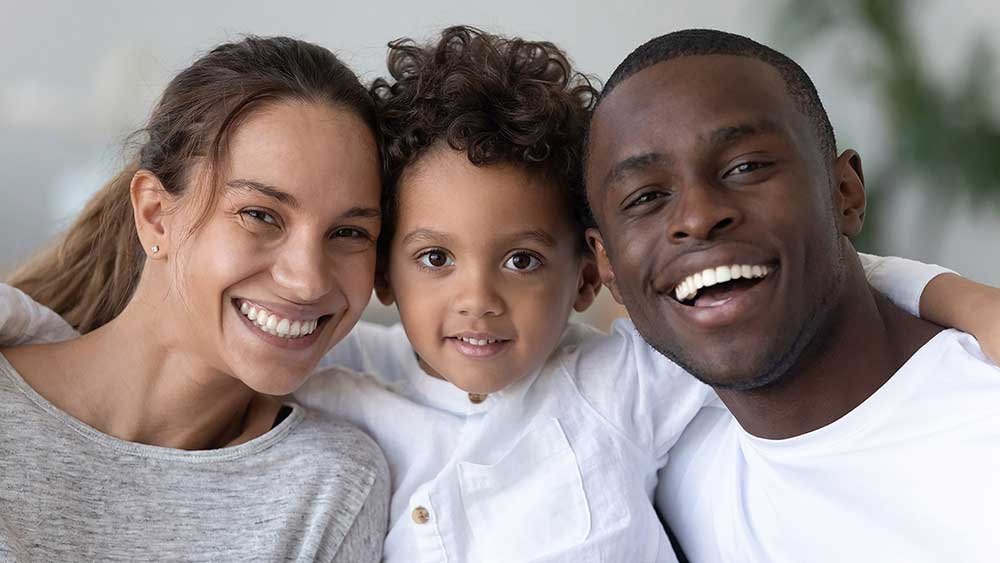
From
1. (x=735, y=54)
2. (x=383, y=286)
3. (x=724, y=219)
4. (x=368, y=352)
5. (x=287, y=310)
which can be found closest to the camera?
(x=724, y=219)

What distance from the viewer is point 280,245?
57.1 inches

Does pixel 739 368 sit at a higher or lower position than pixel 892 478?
higher

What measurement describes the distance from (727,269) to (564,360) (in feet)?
1.59

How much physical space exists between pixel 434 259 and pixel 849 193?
64 centimetres

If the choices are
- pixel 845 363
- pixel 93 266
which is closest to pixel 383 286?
pixel 93 266

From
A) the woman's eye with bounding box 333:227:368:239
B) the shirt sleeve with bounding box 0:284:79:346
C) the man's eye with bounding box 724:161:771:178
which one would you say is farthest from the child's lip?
the shirt sleeve with bounding box 0:284:79:346

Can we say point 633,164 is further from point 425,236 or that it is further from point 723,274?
point 425,236

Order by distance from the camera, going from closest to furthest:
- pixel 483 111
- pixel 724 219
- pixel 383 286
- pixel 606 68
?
1. pixel 724 219
2. pixel 483 111
3. pixel 383 286
4. pixel 606 68

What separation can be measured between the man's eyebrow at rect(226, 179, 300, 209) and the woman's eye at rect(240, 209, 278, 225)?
0.04 metres

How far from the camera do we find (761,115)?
4.23ft

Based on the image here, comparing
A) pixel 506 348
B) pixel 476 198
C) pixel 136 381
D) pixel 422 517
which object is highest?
pixel 476 198

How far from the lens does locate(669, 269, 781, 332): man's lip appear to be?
1.25m

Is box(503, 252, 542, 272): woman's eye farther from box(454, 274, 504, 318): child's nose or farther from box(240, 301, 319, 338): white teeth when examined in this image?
box(240, 301, 319, 338): white teeth

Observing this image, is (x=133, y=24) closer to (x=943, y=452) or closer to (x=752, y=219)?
(x=752, y=219)
